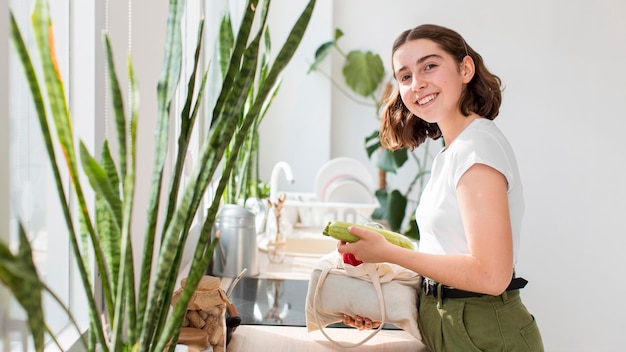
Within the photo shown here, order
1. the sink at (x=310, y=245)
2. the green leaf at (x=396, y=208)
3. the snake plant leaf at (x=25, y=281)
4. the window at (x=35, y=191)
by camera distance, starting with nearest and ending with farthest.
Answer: the snake plant leaf at (x=25, y=281) → the window at (x=35, y=191) → the sink at (x=310, y=245) → the green leaf at (x=396, y=208)

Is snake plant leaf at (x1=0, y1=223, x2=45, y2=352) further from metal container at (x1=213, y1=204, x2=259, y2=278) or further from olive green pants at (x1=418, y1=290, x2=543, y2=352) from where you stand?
metal container at (x1=213, y1=204, x2=259, y2=278)

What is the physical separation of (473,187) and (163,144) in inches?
27.3

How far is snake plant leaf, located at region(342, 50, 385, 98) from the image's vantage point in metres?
4.30

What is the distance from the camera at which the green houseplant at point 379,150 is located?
13.1 ft

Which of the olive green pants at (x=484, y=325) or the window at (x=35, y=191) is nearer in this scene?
the window at (x=35, y=191)

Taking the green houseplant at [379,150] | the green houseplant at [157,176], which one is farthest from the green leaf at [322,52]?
the green houseplant at [157,176]

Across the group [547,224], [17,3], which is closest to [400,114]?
[17,3]

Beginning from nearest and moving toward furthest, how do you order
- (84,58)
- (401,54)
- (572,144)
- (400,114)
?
(84,58) < (401,54) < (400,114) < (572,144)

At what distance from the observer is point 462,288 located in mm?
1368

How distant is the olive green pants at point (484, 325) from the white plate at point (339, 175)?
2.08m

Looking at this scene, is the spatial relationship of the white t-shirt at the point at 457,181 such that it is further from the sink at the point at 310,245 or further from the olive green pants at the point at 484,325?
the sink at the point at 310,245

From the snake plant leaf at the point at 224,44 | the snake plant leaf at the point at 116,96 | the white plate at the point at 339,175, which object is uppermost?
the snake plant leaf at the point at 224,44

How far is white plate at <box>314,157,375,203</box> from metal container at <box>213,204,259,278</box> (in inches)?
53.3

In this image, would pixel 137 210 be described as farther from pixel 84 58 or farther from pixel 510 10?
pixel 510 10
